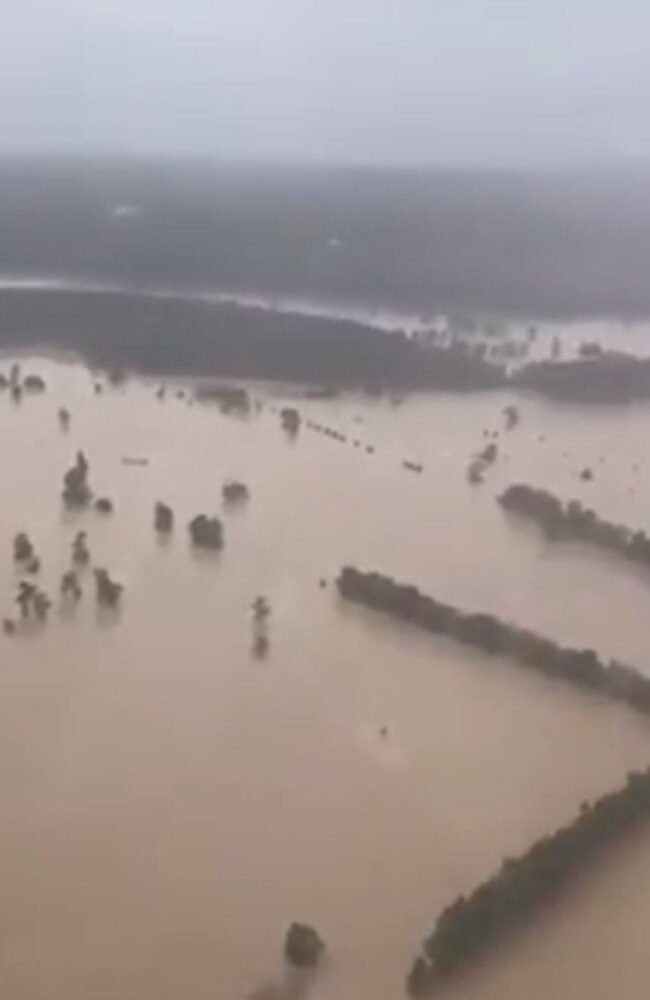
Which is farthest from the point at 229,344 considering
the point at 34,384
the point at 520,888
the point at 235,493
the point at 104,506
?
the point at 520,888

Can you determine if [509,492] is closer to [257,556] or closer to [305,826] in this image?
[257,556]

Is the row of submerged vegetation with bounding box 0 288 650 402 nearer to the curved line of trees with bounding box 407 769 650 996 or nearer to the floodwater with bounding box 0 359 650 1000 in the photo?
the floodwater with bounding box 0 359 650 1000

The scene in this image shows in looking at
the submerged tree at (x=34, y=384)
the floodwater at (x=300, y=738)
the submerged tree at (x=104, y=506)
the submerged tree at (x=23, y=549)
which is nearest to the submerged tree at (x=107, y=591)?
the floodwater at (x=300, y=738)

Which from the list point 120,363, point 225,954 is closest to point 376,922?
point 225,954

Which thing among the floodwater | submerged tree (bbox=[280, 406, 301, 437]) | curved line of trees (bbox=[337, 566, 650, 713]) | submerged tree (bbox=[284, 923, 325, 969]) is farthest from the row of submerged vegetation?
submerged tree (bbox=[284, 923, 325, 969])

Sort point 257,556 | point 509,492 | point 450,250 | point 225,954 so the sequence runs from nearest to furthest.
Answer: point 225,954, point 257,556, point 509,492, point 450,250

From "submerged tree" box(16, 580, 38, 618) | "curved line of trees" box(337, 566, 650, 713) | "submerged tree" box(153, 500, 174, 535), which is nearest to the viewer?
"curved line of trees" box(337, 566, 650, 713)

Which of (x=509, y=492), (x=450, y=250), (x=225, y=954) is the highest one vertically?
(x=450, y=250)

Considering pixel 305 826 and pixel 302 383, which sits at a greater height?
pixel 302 383
